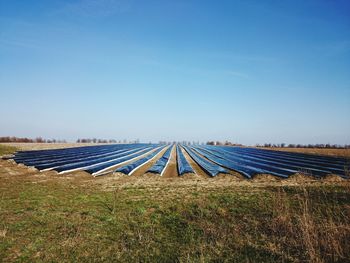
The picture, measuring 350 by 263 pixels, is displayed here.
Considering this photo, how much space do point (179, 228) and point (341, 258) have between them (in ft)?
10.4

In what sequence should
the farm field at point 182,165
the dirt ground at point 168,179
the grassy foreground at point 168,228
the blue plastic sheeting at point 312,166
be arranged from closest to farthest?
the grassy foreground at point 168,228
the dirt ground at point 168,179
the farm field at point 182,165
the blue plastic sheeting at point 312,166

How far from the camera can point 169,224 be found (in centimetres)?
632

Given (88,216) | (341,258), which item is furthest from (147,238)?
(341,258)

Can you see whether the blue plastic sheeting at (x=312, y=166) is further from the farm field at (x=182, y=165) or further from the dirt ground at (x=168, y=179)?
the dirt ground at (x=168, y=179)

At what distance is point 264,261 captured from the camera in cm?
456

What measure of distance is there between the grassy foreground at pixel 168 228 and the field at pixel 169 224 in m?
0.02

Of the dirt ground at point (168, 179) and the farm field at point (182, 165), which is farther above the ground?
the farm field at point (182, 165)

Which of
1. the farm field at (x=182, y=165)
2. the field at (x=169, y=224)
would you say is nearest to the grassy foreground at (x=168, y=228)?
the field at (x=169, y=224)

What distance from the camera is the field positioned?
4750mm

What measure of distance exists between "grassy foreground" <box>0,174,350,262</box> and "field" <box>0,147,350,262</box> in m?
0.02

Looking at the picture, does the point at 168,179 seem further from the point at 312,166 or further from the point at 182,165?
the point at 312,166

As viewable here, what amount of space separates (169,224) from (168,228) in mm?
235

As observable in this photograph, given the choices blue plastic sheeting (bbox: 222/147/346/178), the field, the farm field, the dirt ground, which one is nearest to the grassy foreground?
the field

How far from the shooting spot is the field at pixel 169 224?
4750 mm
